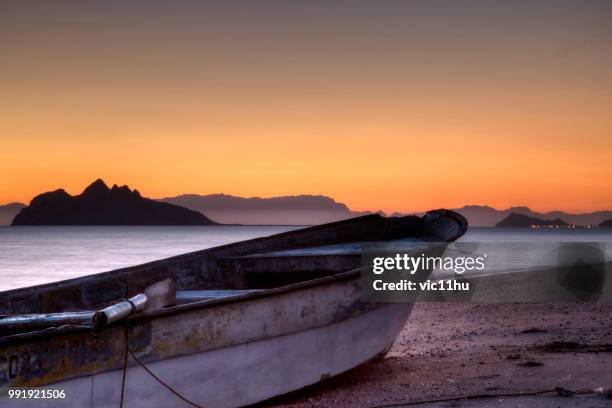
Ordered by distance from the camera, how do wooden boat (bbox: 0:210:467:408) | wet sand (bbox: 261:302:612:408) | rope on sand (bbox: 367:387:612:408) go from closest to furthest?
wooden boat (bbox: 0:210:467:408)
rope on sand (bbox: 367:387:612:408)
wet sand (bbox: 261:302:612:408)

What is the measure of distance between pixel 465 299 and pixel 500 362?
914 cm

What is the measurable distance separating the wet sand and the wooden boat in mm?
357

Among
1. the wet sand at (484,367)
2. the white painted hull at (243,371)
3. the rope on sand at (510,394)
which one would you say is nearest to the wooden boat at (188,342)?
the white painted hull at (243,371)

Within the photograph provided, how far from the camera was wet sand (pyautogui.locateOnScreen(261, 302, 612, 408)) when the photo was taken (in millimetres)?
5922

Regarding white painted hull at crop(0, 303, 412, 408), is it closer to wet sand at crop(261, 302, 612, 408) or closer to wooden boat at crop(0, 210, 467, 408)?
wooden boat at crop(0, 210, 467, 408)

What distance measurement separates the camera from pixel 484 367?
282 inches

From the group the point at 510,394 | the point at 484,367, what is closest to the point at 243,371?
the point at 510,394

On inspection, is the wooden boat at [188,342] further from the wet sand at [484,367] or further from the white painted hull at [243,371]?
the wet sand at [484,367]

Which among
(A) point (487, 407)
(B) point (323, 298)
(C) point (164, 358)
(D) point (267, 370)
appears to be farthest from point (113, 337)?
(A) point (487, 407)

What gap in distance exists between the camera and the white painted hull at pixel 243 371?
4.90m

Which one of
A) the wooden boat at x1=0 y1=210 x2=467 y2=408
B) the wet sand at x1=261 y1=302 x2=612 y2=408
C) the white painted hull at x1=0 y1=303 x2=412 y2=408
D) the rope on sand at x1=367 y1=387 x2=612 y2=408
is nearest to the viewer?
the wooden boat at x1=0 y1=210 x2=467 y2=408

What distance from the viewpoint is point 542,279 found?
20.5 metres

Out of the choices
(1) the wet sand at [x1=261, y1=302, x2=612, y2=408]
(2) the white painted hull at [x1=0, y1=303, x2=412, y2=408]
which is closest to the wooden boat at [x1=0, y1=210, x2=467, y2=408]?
(2) the white painted hull at [x1=0, y1=303, x2=412, y2=408]

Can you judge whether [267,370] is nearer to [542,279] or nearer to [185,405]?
[185,405]
